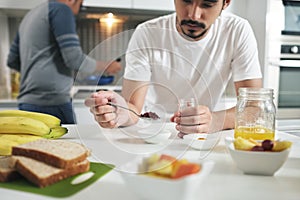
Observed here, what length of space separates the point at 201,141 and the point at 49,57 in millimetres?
1267

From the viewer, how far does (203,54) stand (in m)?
1.49

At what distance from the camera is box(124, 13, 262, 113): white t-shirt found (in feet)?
3.93

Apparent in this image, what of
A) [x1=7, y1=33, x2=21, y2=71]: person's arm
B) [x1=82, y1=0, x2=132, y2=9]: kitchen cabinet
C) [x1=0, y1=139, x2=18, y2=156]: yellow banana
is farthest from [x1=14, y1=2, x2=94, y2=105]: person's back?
[x1=0, y1=139, x2=18, y2=156]: yellow banana

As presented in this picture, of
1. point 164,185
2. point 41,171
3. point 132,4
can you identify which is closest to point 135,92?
point 41,171

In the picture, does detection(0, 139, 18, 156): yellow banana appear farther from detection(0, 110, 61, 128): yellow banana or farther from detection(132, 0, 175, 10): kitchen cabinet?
detection(132, 0, 175, 10): kitchen cabinet

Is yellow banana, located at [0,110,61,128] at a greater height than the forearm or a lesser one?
greater

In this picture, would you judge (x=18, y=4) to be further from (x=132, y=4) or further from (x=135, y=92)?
(x=135, y=92)

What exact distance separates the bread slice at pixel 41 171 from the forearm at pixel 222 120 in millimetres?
482

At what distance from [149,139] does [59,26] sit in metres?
1.13

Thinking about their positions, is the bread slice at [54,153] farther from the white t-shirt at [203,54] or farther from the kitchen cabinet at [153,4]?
the kitchen cabinet at [153,4]

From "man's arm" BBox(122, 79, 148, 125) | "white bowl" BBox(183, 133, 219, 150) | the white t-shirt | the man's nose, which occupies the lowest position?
"white bowl" BBox(183, 133, 219, 150)

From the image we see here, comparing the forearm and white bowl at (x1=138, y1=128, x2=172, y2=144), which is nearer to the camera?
white bowl at (x1=138, y1=128, x2=172, y2=144)

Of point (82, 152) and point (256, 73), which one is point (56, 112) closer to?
point (256, 73)

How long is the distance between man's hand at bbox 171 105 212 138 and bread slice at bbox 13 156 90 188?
1.19 feet
